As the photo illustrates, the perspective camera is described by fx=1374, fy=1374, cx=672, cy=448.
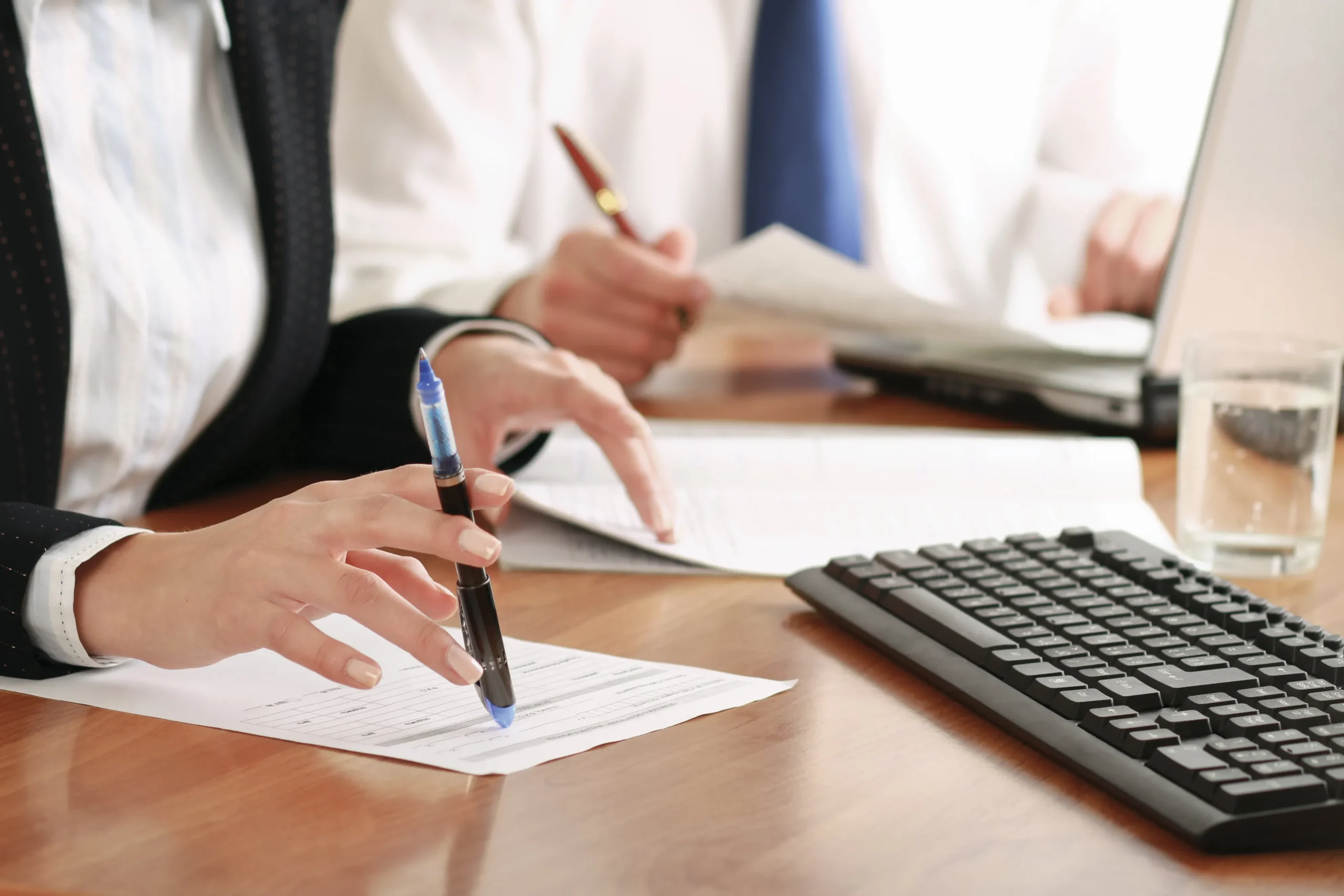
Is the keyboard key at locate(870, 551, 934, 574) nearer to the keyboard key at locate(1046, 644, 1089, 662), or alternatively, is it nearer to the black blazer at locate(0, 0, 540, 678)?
the keyboard key at locate(1046, 644, 1089, 662)

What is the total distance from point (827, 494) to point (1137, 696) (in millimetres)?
426

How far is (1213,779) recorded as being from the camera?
45 cm

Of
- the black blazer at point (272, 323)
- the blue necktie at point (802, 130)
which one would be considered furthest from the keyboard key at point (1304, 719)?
the blue necktie at point (802, 130)

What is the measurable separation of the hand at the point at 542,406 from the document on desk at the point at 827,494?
1.3 inches

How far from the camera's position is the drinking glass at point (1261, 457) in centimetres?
80

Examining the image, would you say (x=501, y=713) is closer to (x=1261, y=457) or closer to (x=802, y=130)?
(x=1261, y=457)

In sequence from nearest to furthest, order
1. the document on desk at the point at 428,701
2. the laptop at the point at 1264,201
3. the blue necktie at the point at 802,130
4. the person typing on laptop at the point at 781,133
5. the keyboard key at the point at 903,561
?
the document on desk at the point at 428,701
the keyboard key at the point at 903,561
the laptop at the point at 1264,201
the person typing on laptop at the point at 781,133
the blue necktie at the point at 802,130

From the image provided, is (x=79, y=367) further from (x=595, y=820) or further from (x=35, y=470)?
(x=595, y=820)

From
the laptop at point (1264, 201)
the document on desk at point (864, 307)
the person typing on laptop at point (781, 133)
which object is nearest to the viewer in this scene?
the laptop at point (1264, 201)

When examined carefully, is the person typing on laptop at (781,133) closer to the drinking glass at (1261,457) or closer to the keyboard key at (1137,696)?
the drinking glass at (1261,457)

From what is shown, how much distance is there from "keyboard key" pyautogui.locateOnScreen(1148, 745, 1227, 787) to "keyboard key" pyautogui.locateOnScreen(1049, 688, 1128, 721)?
4cm

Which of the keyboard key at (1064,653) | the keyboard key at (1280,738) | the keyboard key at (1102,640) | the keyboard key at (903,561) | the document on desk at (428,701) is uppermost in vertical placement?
the keyboard key at (1280,738)

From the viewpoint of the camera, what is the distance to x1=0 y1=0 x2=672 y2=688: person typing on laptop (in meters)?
0.56

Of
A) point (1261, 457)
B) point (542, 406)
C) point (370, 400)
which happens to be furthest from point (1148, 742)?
point (370, 400)
